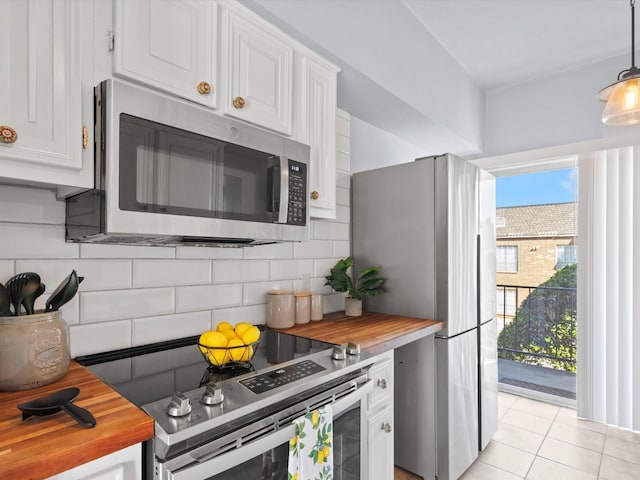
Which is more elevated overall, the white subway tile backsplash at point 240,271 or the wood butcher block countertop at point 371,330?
the white subway tile backsplash at point 240,271

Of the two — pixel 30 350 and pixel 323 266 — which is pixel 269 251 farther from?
pixel 30 350

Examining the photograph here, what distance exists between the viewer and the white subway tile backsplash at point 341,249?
2324mm

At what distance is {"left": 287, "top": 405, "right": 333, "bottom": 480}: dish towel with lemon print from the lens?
1.04 m

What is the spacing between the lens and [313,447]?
1.07m

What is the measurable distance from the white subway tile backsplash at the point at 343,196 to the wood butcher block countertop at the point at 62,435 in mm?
1698

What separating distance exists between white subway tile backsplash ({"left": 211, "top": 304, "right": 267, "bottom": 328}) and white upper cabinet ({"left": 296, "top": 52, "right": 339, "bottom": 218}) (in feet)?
1.78

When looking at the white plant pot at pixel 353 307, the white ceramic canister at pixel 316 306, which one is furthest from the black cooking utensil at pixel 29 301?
the white plant pot at pixel 353 307

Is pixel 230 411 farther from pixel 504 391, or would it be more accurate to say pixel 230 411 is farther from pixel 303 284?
pixel 504 391

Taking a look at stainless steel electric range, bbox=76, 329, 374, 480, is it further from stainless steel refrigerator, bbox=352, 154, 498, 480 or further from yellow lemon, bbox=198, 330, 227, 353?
stainless steel refrigerator, bbox=352, 154, 498, 480

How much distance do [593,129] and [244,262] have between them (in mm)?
2815

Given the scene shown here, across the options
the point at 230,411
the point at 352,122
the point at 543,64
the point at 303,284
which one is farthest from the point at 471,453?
the point at 543,64

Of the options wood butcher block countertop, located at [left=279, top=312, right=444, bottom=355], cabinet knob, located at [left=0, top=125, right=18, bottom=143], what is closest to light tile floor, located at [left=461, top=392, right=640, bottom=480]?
wood butcher block countertop, located at [left=279, top=312, right=444, bottom=355]

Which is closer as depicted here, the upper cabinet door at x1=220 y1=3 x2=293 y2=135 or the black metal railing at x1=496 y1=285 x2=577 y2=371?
the upper cabinet door at x1=220 y1=3 x2=293 y2=135

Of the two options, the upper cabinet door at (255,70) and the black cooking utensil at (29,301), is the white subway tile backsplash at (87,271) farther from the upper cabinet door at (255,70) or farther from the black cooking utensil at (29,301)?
the upper cabinet door at (255,70)
